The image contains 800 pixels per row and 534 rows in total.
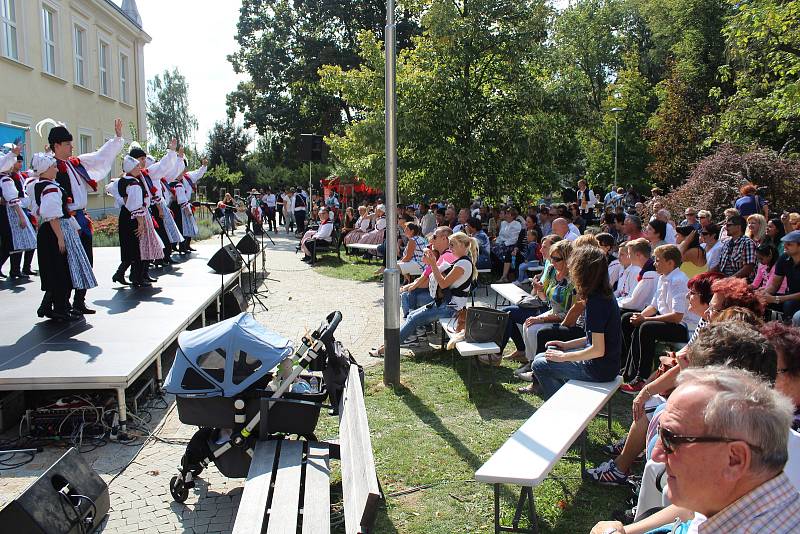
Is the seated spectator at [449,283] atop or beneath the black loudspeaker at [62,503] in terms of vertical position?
atop

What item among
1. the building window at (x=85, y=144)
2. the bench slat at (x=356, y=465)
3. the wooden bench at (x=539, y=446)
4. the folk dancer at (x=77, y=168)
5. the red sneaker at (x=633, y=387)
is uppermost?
the building window at (x=85, y=144)

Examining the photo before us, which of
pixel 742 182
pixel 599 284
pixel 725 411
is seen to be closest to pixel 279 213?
pixel 742 182

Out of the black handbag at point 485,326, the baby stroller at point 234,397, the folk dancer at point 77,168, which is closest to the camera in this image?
the baby stroller at point 234,397

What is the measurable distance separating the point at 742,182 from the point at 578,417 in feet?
37.4

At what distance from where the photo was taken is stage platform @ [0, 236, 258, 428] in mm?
5609

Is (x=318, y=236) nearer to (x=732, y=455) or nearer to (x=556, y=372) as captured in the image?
(x=556, y=372)

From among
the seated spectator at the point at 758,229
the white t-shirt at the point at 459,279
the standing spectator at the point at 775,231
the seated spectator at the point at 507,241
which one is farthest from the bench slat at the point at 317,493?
the seated spectator at the point at 507,241

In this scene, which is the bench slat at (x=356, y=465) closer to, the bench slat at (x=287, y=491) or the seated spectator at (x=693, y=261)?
the bench slat at (x=287, y=491)

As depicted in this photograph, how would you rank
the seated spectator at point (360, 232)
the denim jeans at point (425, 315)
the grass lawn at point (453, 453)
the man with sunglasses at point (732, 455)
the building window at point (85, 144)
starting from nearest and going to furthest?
the man with sunglasses at point (732, 455) < the grass lawn at point (453, 453) < the denim jeans at point (425, 315) < the seated spectator at point (360, 232) < the building window at point (85, 144)

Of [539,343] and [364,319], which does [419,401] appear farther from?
[364,319]

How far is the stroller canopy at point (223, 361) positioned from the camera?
4.60 metres

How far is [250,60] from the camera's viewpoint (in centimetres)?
3384

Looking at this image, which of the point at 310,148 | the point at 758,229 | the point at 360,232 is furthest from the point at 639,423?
the point at 360,232

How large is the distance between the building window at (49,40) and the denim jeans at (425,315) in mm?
18731
